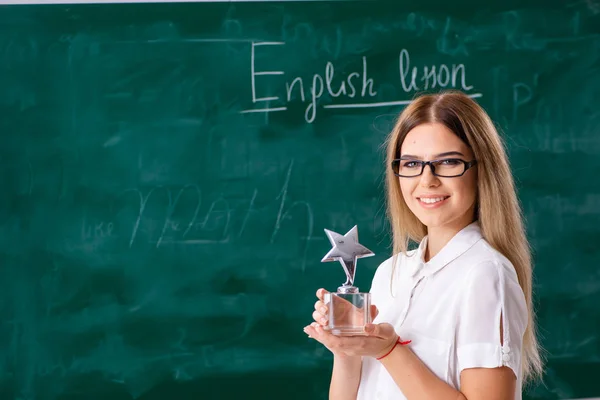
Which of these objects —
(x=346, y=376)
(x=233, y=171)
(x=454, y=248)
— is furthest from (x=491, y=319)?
(x=233, y=171)

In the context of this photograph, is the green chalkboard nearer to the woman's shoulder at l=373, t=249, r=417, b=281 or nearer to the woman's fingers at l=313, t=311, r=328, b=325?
the woman's shoulder at l=373, t=249, r=417, b=281

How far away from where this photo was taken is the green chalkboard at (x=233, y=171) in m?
2.72

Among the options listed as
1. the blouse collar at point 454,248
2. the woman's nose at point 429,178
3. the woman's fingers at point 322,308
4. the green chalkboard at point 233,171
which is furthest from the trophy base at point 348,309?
the green chalkboard at point 233,171

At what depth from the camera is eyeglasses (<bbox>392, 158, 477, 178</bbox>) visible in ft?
4.22

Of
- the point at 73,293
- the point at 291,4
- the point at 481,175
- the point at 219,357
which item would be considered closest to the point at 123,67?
the point at 291,4

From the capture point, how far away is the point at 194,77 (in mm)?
2777

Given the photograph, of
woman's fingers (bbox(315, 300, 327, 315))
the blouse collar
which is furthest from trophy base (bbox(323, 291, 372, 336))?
the blouse collar

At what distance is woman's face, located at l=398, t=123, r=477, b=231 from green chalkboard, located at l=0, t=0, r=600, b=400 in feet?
4.89

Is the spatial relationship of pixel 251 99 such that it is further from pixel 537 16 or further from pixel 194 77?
pixel 537 16

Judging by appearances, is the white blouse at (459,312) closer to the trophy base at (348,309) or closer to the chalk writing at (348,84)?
the trophy base at (348,309)

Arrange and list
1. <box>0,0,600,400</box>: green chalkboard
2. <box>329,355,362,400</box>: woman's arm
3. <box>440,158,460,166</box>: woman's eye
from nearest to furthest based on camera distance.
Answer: <box>440,158,460,166</box>: woman's eye
<box>329,355,362,400</box>: woman's arm
<box>0,0,600,400</box>: green chalkboard

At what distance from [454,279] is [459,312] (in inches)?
2.6

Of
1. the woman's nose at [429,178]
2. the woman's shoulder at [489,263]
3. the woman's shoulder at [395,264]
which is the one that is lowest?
the woman's shoulder at [395,264]

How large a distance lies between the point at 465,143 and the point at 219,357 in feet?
5.77
